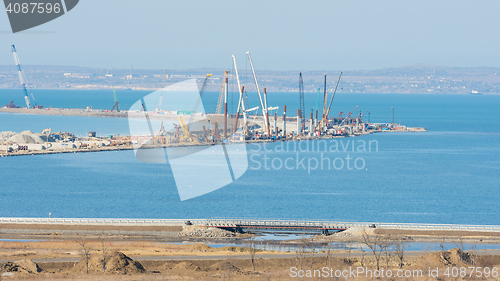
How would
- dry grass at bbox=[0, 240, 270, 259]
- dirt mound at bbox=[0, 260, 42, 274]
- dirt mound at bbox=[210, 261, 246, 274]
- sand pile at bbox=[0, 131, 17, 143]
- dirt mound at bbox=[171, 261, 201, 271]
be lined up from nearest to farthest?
dirt mound at bbox=[0, 260, 42, 274]
dirt mound at bbox=[210, 261, 246, 274]
dirt mound at bbox=[171, 261, 201, 271]
dry grass at bbox=[0, 240, 270, 259]
sand pile at bbox=[0, 131, 17, 143]

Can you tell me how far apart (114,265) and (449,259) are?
15316 millimetres

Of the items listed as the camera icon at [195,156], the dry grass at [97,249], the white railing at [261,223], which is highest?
the dry grass at [97,249]

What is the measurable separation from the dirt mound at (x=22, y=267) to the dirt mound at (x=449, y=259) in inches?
693

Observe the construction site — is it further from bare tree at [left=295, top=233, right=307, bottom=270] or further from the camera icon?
bare tree at [left=295, top=233, right=307, bottom=270]

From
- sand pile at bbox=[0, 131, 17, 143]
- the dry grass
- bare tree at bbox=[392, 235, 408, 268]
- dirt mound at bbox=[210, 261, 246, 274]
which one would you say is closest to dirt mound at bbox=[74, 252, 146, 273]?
the dry grass

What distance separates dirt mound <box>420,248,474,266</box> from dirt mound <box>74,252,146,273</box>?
43.1ft

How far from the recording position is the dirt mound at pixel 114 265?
26.4 m

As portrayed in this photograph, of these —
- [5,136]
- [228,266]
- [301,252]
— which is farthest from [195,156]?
[228,266]

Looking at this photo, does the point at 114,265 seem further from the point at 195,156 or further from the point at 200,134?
A: the point at 200,134

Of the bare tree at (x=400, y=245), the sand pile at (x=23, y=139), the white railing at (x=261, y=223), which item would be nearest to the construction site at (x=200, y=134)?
the sand pile at (x=23, y=139)

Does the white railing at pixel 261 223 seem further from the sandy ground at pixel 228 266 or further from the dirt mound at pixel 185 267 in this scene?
the dirt mound at pixel 185 267

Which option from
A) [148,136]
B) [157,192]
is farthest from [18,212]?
[148,136]

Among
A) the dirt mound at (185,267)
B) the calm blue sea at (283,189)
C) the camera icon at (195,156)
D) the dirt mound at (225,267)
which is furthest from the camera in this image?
the camera icon at (195,156)

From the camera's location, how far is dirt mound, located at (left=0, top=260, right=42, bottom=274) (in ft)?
85.7
